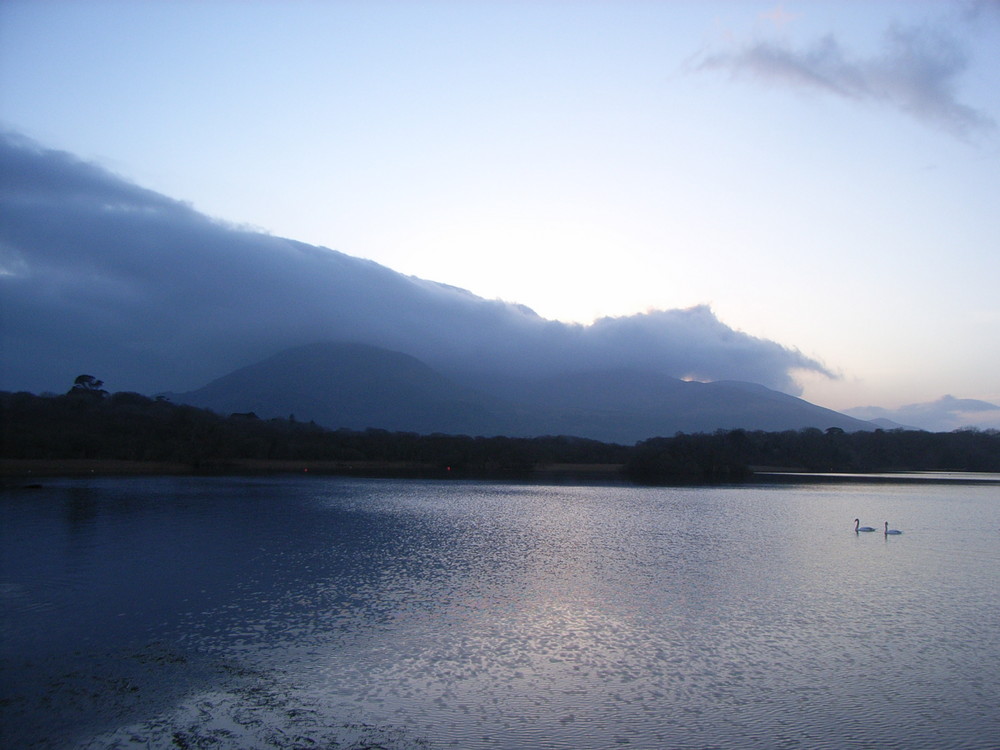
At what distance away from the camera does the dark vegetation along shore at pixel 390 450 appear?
72.6 m

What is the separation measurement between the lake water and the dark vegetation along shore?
1906 inches

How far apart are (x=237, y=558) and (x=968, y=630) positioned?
17383mm

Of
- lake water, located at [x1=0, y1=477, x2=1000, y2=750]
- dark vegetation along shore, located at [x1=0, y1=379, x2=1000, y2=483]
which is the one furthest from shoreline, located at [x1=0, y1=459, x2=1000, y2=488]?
lake water, located at [x1=0, y1=477, x2=1000, y2=750]

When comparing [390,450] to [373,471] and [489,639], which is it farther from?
[489,639]

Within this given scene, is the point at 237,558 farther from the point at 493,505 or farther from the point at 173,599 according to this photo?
the point at 493,505

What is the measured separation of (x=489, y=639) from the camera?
11.9 metres

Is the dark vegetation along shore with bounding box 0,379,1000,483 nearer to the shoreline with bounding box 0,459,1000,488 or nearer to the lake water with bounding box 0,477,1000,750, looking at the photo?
the shoreline with bounding box 0,459,1000,488

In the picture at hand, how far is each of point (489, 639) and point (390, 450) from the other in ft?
267

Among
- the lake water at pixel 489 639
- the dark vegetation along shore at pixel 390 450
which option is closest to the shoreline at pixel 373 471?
the dark vegetation along shore at pixel 390 450

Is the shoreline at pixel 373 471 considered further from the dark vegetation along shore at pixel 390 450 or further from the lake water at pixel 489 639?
the lake water at pixel 489 639

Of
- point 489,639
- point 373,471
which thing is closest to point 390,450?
point 373,471

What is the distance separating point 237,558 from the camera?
771 inches

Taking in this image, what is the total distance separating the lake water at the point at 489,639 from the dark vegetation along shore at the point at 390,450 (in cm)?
4842

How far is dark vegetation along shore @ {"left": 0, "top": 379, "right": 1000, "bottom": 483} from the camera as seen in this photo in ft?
238
